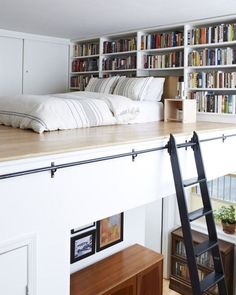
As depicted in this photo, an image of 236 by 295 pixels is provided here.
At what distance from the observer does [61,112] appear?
9.07 ft

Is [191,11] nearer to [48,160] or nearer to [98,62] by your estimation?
[98,62]

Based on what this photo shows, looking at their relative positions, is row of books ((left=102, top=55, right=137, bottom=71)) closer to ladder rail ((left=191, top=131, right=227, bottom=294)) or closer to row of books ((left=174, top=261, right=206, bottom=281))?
ladder rail ((left=191, top=131, right=227, bottom=294))

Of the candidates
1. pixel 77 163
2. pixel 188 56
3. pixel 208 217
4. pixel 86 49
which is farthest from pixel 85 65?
pixel 77 163

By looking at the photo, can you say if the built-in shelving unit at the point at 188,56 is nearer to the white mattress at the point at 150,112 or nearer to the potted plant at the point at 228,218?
the white mattress at the point at 150,112

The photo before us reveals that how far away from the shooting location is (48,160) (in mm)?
1786

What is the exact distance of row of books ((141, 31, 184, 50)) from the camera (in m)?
4.63

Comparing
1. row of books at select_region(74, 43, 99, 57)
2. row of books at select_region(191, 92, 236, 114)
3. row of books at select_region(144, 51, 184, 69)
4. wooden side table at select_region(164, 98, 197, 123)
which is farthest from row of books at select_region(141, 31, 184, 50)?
row of books at select_region(74, 43, 99, 57)

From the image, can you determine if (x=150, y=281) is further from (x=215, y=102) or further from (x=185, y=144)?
(x=215, y=102)

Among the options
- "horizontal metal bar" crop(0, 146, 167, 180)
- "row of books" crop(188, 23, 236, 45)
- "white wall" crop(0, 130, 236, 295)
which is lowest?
"white wall" crop(0, 130, 236, 295)

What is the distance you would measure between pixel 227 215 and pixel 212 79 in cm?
196

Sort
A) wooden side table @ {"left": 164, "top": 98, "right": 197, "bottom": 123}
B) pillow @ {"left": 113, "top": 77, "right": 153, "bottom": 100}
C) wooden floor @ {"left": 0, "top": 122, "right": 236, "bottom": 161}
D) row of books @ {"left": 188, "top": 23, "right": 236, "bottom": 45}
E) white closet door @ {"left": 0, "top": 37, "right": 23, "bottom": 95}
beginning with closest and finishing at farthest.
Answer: wooden floor @ {"left": 0, "top": 122, "right": 236, "bottom": 161}
wooden side table @ {"left": 164, "top": 98, "right": 197, "bottom": 123}
row of books @ {"left": 188, "top": 23, "right": 236, "bottom": 45}
pillow @ {"left": 113, "top": 77, "right": 153, "bottom": 100}
white closet door @ {"left": 0, "top": 37, "right": 23, "bottom": 95}

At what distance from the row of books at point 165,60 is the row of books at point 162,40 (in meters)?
0.13

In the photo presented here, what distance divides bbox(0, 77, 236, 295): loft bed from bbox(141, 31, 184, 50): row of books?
250 centimetres

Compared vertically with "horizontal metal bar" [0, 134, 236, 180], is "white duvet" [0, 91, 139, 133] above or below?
above
